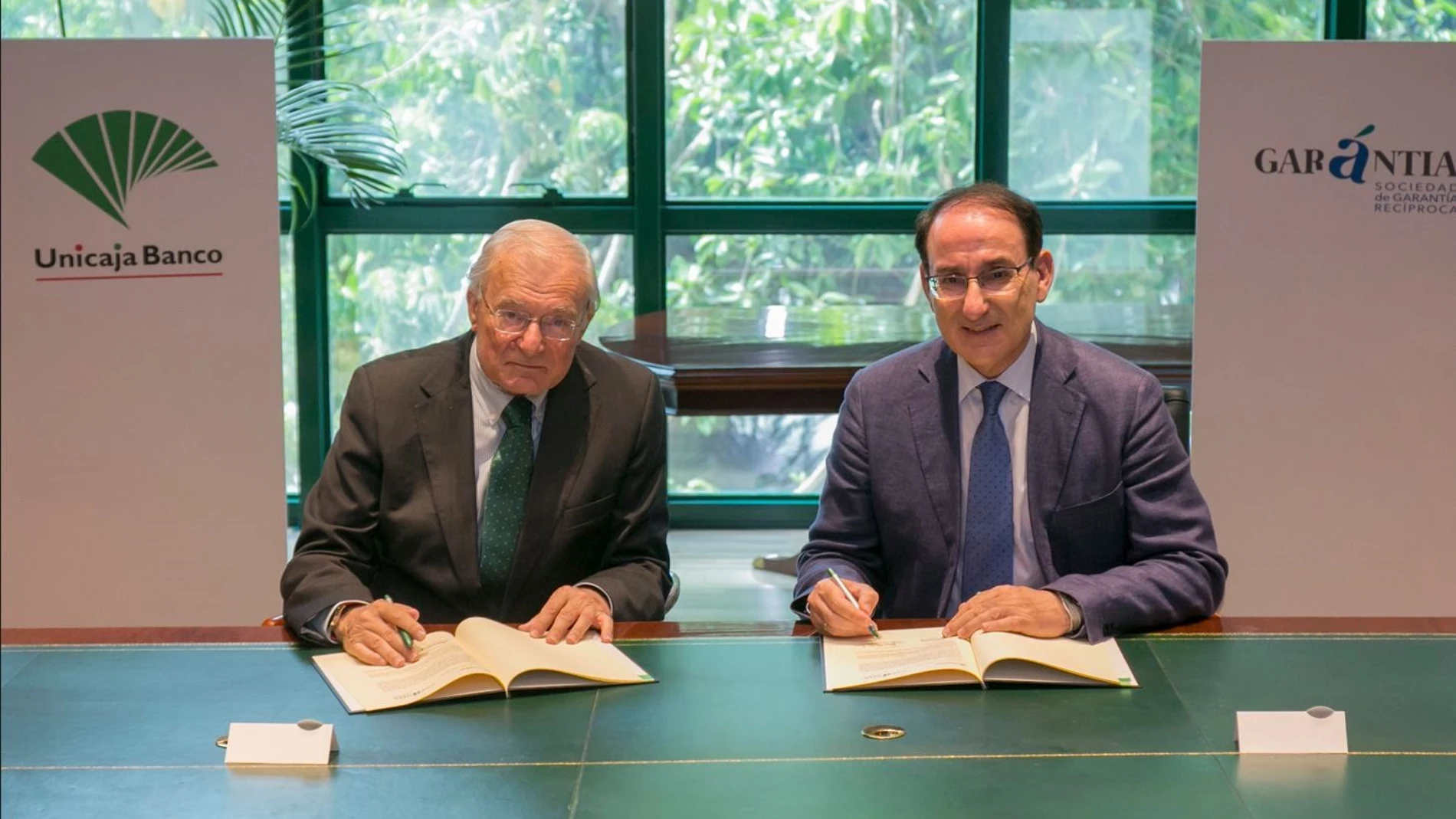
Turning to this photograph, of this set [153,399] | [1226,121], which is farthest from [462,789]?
[1226,121]

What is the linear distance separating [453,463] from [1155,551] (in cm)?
118

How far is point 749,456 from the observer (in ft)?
21.4

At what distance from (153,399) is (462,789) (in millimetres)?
2374

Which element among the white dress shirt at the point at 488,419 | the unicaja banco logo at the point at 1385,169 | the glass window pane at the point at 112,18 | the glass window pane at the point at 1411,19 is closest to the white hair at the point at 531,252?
the white dress shirt at the point at 488,419

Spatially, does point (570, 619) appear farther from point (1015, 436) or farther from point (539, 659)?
point (1015, 436)

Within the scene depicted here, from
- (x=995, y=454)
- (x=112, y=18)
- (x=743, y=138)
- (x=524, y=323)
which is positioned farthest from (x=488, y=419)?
(x=112, y=18)

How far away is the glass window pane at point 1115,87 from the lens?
20.1ft

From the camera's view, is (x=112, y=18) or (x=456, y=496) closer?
(x=456, y=496)

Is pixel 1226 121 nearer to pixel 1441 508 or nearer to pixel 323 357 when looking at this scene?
pixel 1441 508

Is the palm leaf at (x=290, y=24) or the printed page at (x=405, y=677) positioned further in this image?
the palm leaf at (x=290, y=24)

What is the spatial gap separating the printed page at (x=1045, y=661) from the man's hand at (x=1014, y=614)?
0.5 inches

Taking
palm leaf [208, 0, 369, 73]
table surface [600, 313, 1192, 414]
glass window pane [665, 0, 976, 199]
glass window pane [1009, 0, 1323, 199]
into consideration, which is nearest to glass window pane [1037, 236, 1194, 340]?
glass window pane [1009, 0, 1323, 199]

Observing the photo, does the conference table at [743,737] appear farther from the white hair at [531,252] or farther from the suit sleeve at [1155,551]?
the white hair at [531,252]

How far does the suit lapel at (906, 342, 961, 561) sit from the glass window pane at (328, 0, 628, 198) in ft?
12.2
